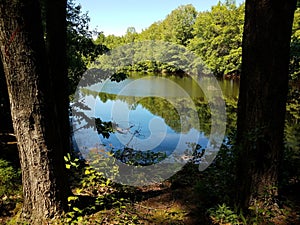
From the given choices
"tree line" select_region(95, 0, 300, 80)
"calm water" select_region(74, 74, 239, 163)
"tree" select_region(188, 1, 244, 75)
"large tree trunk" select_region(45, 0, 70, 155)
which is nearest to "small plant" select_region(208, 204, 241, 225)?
"large tree trunk" select_region(45, 0, 70, 155)

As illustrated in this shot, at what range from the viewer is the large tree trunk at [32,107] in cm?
231

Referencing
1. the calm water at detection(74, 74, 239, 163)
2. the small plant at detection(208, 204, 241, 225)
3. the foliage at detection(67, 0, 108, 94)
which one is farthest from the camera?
the calm water at detection(74, 74, 239, 163)

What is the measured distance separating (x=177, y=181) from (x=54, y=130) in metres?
2.96

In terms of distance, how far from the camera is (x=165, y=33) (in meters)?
50.7

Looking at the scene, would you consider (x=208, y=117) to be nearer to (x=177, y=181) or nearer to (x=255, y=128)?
(x=177, y=181)

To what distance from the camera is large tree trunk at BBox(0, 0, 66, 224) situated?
7.57 ft

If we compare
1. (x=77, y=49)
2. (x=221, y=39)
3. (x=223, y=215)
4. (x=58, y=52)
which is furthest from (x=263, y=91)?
(x=221, y=39)

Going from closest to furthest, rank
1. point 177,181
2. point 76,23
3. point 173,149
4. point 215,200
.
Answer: point 215,200
point 177,181
point 76,23
point 173,149

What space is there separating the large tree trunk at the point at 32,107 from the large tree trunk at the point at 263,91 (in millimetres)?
2168

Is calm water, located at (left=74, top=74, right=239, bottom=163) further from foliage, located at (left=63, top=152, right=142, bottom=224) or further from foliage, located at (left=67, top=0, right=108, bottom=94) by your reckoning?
foliage, located at (left=63, top=152, right=142, bottom=224)

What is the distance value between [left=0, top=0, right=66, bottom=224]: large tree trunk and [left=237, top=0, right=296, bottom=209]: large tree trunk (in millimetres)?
2168

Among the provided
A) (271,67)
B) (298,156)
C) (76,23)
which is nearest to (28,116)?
(271,67)

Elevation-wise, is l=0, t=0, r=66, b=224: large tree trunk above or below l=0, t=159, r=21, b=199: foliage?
above

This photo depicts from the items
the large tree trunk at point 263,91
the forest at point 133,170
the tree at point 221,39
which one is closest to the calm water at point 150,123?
the forest at point 133,170
